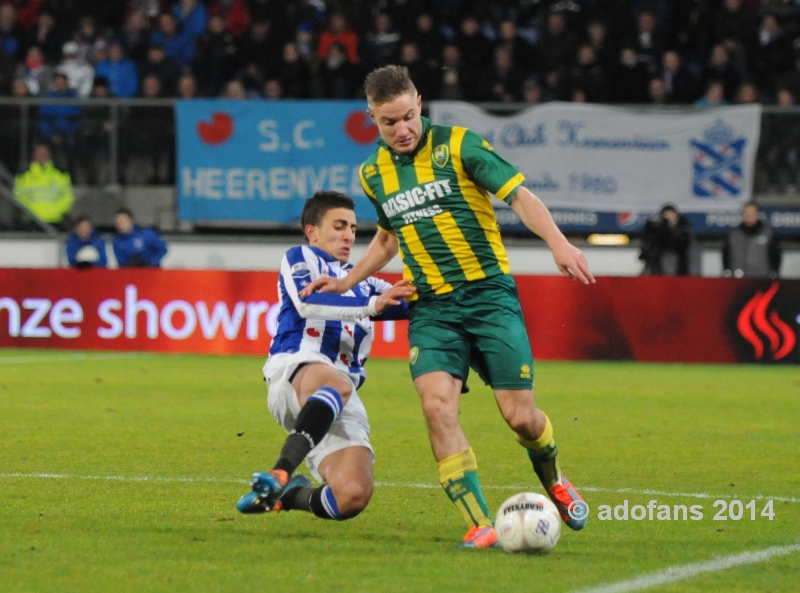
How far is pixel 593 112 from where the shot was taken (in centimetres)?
1830

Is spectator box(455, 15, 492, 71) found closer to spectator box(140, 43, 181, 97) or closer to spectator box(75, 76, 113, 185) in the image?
spectator box(140, 43, 181, 97)

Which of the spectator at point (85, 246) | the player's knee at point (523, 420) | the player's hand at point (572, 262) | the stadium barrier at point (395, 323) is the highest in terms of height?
the player's hand at point (572, 262)

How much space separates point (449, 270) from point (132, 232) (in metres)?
12.2

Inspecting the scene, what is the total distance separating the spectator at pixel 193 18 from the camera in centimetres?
2039

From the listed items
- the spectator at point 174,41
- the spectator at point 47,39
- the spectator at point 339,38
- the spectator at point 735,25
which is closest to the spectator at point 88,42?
the spectator at point 47,39

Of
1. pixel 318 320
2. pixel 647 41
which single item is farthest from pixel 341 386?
pixel 647 41

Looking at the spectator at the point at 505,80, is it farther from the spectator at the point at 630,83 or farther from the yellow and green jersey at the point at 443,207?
the yellow and green jersey at the point at 443,207

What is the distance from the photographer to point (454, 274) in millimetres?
5914

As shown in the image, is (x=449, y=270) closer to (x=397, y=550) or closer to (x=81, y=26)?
(x=397, y=550)

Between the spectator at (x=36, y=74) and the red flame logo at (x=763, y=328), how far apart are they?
1001 cm

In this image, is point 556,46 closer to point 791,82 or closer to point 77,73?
point 791,82

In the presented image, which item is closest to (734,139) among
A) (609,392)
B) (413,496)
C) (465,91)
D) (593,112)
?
(593,112)

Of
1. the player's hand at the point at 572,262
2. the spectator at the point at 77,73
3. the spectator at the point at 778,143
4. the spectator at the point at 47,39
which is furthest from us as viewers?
the spectator at the point at 47,39

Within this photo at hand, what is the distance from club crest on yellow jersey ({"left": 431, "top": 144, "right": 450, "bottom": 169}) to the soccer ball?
4.69 ft
